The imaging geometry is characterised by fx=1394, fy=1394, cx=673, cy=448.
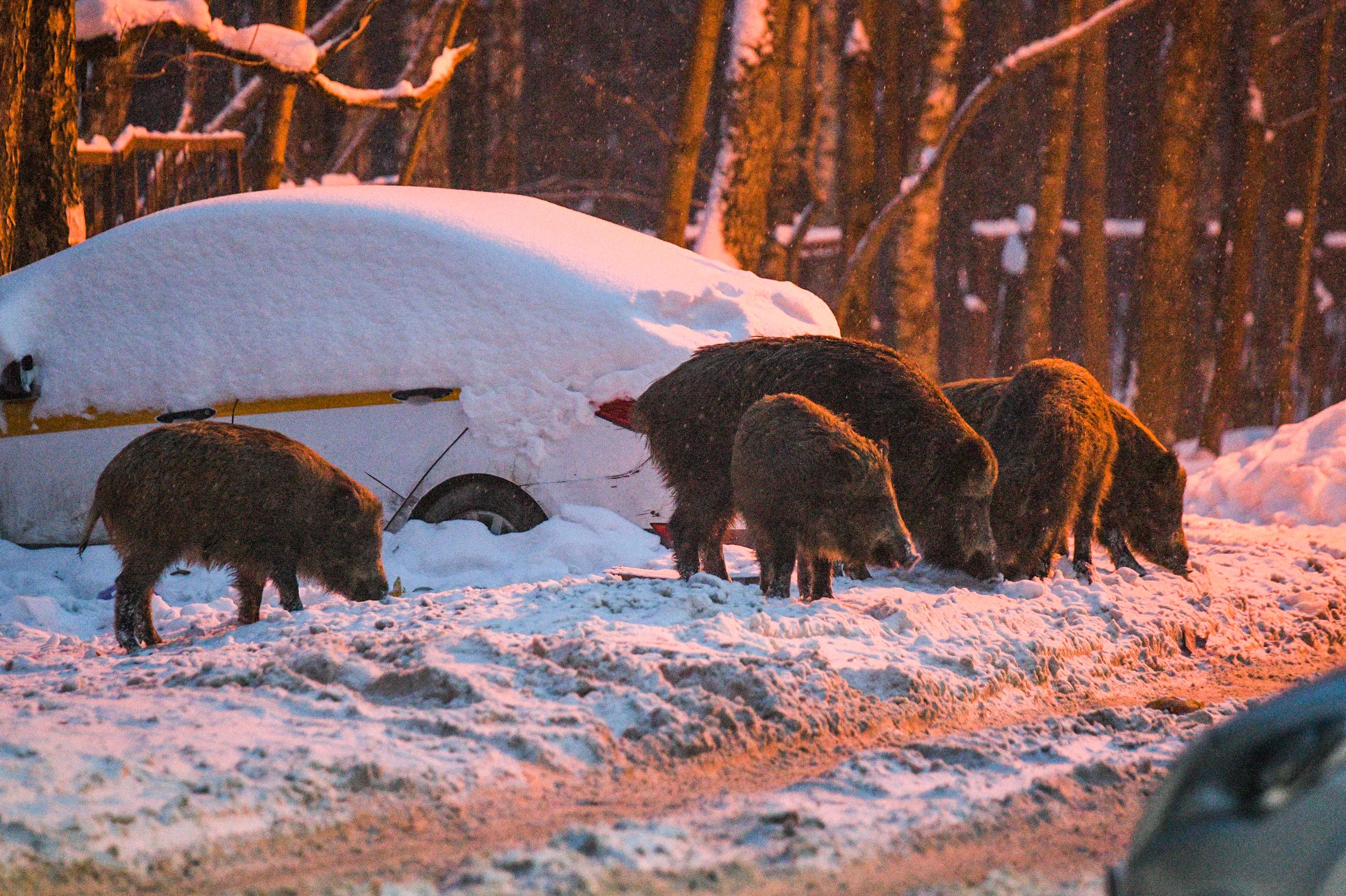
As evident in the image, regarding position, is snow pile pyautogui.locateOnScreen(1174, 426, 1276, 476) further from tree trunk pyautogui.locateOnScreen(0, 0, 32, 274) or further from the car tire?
tree trunk pyautogui.locateOnScreen(0, 0, 32, 274)

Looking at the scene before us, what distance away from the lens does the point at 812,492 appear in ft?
18.8

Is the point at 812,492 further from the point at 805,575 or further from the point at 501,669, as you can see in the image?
the point at 501,669

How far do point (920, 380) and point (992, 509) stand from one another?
2.56 feet

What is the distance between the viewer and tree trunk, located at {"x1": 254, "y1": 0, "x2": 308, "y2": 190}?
13.2 meters

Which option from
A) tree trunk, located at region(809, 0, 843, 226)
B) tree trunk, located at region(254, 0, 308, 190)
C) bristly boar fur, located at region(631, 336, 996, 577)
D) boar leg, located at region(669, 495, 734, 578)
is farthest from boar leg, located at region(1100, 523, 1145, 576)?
tree trunk, located at region(809, 0, 843, 226)

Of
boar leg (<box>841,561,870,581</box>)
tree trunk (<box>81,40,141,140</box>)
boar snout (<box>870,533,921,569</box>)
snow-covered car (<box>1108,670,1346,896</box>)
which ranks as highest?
tree trunk (<box>81,40,141,140</box>)

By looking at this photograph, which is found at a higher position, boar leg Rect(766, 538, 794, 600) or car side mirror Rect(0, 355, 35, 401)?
car side mirror Rect(0, 355, 35, 401)

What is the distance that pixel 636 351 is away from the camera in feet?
21.8

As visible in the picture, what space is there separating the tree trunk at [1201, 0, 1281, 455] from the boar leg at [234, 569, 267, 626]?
37.3ft

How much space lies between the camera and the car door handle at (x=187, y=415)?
23.0ft

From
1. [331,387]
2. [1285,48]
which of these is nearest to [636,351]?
[331,387]

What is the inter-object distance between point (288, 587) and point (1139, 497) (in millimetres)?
4432

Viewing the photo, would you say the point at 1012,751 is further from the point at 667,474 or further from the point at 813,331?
the point at 813,331

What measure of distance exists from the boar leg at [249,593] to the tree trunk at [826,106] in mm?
13783
